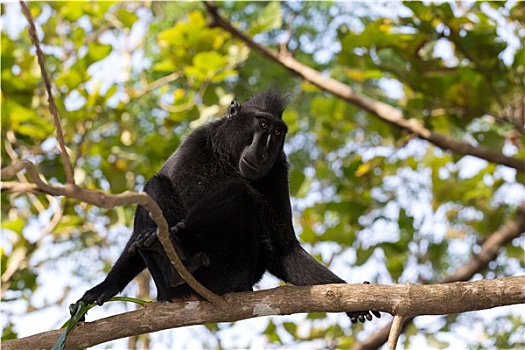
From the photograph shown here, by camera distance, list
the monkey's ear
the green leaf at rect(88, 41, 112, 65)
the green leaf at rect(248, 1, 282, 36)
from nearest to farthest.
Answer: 1. the monkey's ear
2. the green leaf at rect(88, 41, 112, 65)
3. the green leaf at rect(248, 1, 282, 36)

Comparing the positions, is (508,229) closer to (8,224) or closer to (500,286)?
(500,286)

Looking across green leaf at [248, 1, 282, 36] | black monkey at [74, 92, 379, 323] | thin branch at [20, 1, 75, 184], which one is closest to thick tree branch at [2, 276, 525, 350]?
black monkey at [74, 92, 379, 323]

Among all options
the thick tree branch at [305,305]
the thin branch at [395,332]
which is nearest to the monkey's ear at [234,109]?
the thick tree branch at [305,305]

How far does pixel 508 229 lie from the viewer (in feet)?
21.2

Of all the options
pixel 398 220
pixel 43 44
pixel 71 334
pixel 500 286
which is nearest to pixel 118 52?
pixel 43 44

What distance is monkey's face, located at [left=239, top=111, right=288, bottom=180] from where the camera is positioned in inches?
165

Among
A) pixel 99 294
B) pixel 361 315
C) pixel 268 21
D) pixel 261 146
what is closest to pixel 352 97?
pixel 268 21

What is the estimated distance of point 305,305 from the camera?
333cm

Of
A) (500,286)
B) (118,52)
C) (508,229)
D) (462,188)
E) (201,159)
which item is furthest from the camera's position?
(118,52)

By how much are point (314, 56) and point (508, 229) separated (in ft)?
14.2

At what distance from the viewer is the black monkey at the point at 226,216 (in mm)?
3826

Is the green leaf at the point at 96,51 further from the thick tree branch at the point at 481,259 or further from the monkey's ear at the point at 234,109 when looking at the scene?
the thick tree branch at the point at 481,259

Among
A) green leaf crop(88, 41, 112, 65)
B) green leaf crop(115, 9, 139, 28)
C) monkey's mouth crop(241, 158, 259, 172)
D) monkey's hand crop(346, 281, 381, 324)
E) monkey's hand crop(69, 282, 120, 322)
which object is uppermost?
green leaf crop(115, 9, 139, 28)

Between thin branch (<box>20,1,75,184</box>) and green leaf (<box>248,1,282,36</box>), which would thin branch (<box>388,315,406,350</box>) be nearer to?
thin branch (<box>20,1,75,184</box>)
